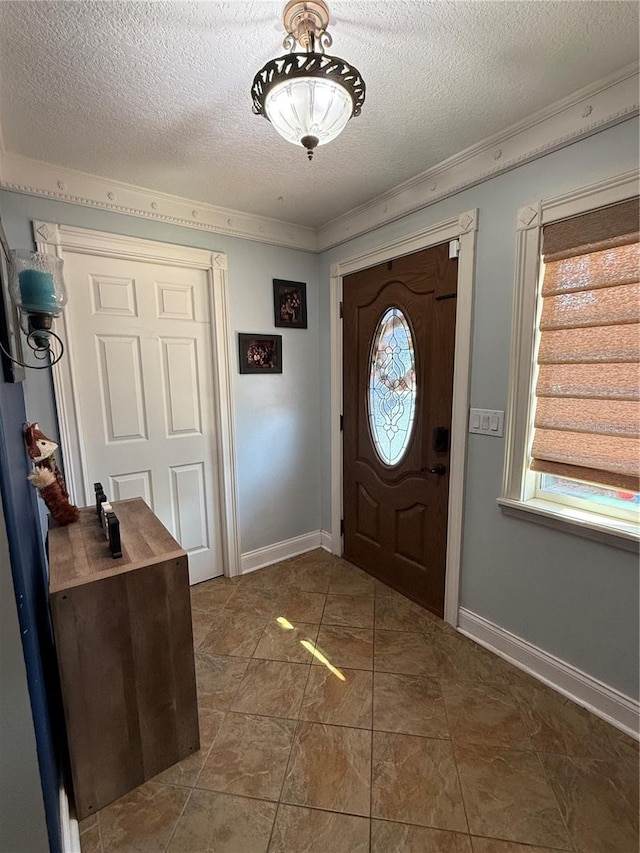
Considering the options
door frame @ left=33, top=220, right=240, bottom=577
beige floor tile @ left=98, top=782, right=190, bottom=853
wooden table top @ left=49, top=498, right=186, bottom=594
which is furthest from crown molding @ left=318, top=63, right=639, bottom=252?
beige floor tile @ left=98, top=782, right=190, bottom=853

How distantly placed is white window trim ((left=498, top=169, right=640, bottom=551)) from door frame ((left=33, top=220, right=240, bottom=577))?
1653mm

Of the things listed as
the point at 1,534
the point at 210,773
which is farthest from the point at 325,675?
the point at 1,534

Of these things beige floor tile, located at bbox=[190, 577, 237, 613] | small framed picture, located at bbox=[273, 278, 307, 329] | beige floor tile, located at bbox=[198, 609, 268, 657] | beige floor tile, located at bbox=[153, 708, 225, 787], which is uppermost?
small framed picture, located at bbox=[273, 278, 307, 329]

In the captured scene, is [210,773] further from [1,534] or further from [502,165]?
[502,165]

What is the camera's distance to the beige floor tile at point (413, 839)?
3.71ft

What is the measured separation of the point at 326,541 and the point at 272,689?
4.53 feet

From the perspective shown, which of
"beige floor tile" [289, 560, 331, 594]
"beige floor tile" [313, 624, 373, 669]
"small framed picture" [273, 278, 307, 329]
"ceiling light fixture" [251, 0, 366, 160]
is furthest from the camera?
"small framed picture" [273, 278, 307, 329]

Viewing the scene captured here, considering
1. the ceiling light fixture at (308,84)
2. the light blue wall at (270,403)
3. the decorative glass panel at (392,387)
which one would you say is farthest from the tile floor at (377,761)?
the ceiling light fixture at (308,84)

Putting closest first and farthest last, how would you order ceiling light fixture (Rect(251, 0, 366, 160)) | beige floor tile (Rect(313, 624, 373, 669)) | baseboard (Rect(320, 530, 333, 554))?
ceiling light fixture (Rect(251, 0, 366, 160))
beige floor tile (Rect(313, 624, 373, 669))
baseboard (Rect(320, 530, 333, 554))

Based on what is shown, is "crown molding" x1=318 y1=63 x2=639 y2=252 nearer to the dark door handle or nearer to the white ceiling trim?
the white ceiling trim

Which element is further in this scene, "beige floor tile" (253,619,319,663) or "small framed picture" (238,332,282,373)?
"small framed picture" (238,332,282,373)

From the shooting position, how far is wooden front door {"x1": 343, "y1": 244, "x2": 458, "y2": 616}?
204 cm

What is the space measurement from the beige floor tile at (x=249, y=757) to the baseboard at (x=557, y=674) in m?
1.04

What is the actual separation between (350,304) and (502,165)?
44.0 inches
